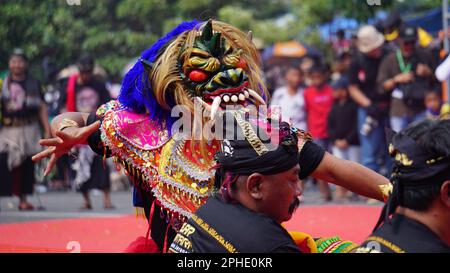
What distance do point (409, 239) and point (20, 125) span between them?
24.5 feet

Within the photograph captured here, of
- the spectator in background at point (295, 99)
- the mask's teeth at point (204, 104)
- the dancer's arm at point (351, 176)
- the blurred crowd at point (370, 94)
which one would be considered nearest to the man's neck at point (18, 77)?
the blurred crowd at point (370, 94)

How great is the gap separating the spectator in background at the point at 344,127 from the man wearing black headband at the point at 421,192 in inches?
297

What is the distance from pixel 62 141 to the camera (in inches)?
158

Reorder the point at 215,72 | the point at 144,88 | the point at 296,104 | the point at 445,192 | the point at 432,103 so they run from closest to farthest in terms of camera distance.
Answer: the point at 445,192
the point at 215,72
the point at 144,88
the point at 432,103
the point at 296,104

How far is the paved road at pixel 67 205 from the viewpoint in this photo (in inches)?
348

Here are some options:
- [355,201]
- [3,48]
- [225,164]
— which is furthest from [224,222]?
[3,48]

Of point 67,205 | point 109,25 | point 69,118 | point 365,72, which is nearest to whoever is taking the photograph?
point 69,118

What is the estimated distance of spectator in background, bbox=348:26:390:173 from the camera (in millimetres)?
9750

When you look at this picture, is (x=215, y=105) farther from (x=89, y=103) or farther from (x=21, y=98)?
(x=89, y=103)

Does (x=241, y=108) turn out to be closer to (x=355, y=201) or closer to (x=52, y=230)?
(x=52, y=230)

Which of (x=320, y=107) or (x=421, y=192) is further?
(x=320, y=107)

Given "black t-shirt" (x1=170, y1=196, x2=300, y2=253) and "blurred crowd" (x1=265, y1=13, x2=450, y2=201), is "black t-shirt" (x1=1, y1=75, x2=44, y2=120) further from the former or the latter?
"black t-shirt" (x1=170, y1=196, x2=300, y2=253)

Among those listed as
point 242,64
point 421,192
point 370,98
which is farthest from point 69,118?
point 370,98
